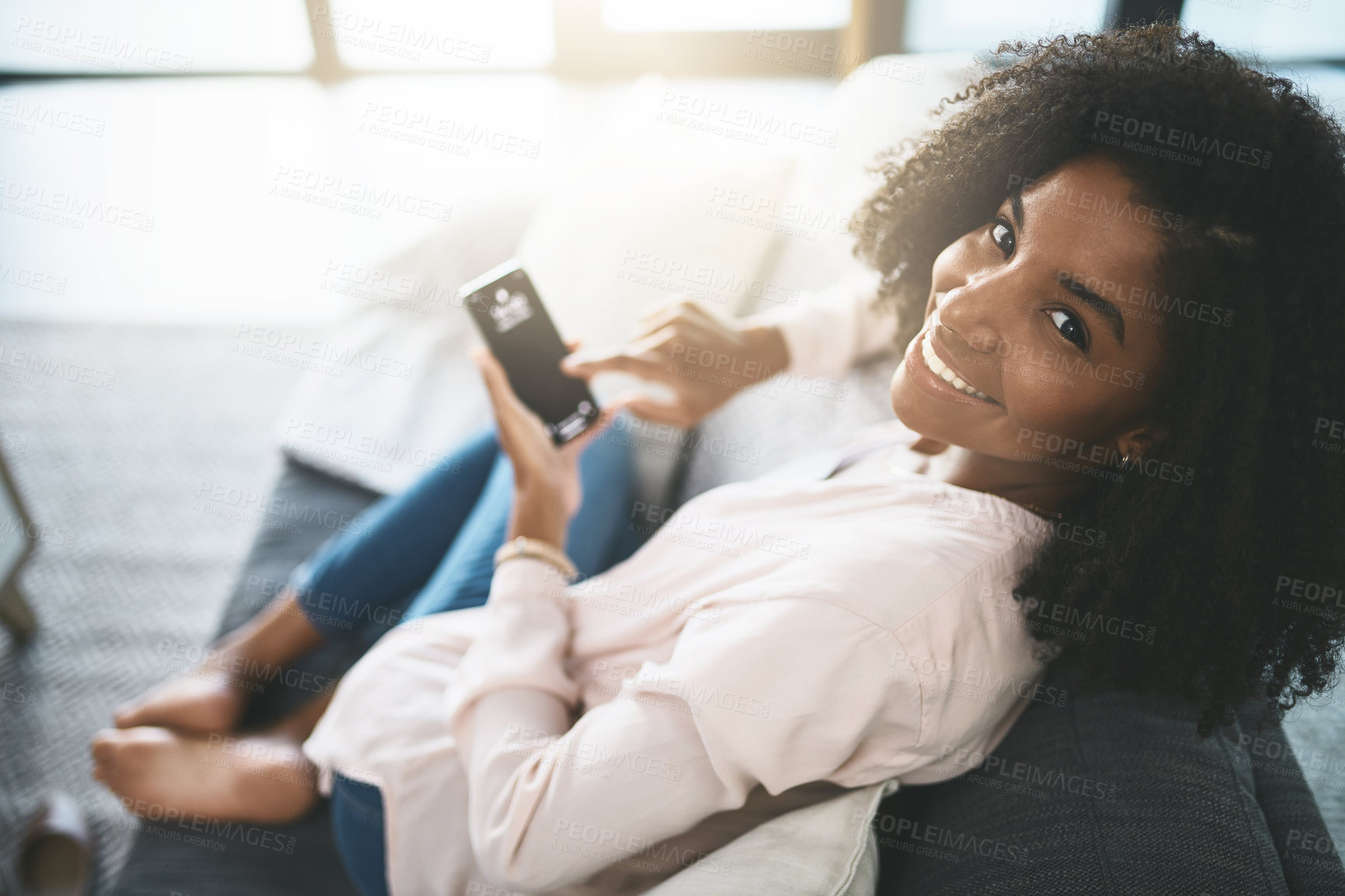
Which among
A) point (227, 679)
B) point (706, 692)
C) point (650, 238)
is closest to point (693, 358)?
point (650, 238)

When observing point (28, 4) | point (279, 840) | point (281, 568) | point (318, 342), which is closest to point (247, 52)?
point (28, 4)

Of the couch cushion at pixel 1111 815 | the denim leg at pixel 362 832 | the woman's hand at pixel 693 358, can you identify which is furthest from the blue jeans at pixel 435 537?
the couch cushion at pixel 1111 815

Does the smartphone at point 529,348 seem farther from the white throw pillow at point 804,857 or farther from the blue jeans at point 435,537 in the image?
the white throw pillow at point 804,857

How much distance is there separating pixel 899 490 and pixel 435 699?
0.46m

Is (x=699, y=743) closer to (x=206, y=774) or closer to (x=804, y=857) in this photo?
(x=804, y=857)

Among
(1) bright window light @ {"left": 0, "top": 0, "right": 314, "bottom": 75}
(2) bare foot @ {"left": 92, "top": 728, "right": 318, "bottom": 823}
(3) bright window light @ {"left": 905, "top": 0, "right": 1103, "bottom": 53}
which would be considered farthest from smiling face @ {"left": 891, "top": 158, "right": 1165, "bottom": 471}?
(1) bright window light @ {"left": 0, "top": 0, "right": 314, "bottom": 75}

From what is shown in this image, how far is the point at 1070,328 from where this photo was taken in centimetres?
56

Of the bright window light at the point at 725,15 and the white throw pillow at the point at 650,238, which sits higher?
the bright window light at the point at 725,15

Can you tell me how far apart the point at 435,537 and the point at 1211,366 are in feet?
2.81

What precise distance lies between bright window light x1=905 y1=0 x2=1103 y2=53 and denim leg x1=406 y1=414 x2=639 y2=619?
3.47 feet

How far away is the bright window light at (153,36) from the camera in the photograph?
11.2ft

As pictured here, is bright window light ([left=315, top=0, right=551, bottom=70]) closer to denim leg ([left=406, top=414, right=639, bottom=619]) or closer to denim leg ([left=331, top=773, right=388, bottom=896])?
denim leg ([left=406, top=414, right=639, bottom=619])

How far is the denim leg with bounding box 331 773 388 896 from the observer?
801 mm

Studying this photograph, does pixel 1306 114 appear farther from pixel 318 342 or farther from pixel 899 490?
pixel 318 342
